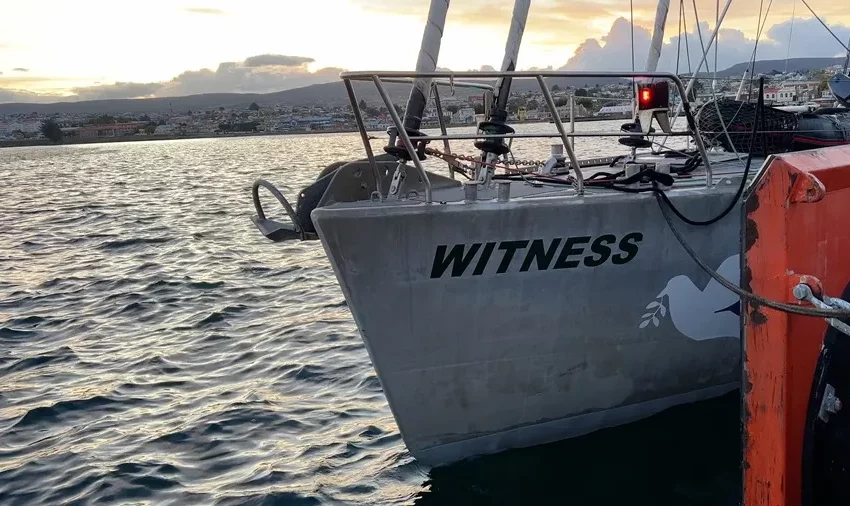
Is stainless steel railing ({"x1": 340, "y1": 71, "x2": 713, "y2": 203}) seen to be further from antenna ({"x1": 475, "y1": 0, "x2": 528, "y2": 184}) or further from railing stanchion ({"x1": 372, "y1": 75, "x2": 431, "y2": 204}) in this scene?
antenna ({"x1": 475, "y1": 0, "x2": 528, "y2": 184})

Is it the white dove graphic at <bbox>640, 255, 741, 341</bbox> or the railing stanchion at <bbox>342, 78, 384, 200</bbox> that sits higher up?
the railing stanchion at <bbox>342, 78, 384, 200</bbox>

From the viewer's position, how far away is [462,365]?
5617 millimetres

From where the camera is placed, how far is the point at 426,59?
226 inches

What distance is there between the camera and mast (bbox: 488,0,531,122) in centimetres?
627

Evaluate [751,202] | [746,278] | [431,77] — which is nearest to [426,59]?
[431,77]

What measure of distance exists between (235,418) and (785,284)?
5.12 meters

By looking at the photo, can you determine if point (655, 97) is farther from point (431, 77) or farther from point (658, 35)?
point (658, 35)

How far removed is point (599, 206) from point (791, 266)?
6.73ft

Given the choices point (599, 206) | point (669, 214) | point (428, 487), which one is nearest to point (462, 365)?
point (428, 487)

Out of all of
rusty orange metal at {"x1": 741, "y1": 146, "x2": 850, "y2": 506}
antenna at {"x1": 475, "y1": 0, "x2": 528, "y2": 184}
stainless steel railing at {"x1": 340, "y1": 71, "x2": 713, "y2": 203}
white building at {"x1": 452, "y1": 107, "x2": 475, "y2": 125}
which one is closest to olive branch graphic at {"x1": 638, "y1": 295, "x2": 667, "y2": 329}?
stainless steel railing at {"x1": 340, "y1": 71, "x2": 713, "y2": 203}

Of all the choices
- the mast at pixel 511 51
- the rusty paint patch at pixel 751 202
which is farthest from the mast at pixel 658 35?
the rusty paint patch at pixel 751 202

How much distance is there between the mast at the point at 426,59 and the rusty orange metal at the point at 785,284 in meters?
2.76

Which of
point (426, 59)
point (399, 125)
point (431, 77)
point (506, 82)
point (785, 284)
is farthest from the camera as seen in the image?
point (506, 82)

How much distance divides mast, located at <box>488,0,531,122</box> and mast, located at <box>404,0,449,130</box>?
2.38 ft
